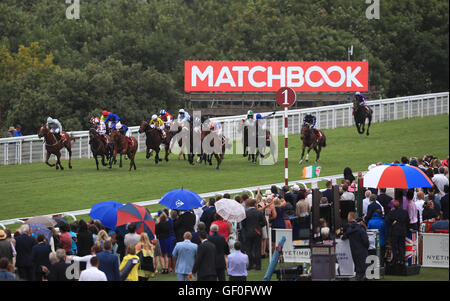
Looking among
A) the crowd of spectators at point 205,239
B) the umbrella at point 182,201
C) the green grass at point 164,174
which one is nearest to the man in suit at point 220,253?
the crowd of spectators at point 205,239

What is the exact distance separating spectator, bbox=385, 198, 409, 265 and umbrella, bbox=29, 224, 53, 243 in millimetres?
5124

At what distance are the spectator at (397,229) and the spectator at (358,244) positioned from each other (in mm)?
825

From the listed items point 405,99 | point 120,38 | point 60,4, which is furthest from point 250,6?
point 405,99

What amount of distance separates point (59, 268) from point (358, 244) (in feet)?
14.5

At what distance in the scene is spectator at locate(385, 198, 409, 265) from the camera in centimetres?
1431

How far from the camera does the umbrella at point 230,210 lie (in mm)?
14469

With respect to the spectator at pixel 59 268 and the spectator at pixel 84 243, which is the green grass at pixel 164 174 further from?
the spectator at pixel 59 268

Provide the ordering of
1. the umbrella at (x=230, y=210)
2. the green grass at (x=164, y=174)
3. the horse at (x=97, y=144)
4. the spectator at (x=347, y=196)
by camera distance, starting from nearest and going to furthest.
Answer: the umbrella at (x=230, y=210)
the spectator at (x=347, y=196)
the green grass at (x=164, y=174)
the horse at (x=97, y=144)
